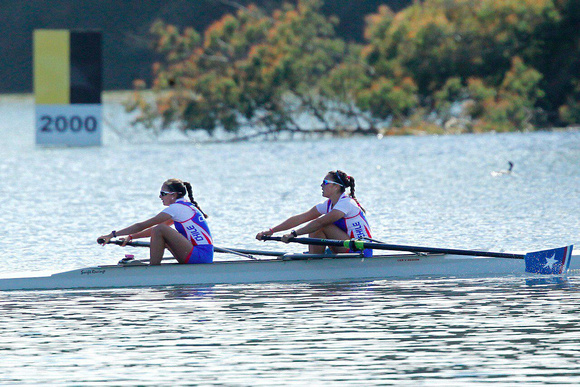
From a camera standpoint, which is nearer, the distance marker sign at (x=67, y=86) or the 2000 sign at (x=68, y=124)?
the distance marker sign at (x=67, y=86)

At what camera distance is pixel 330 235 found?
16.3m

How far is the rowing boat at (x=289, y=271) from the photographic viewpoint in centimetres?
1566

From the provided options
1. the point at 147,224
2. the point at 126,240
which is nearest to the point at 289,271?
the point at 147,224

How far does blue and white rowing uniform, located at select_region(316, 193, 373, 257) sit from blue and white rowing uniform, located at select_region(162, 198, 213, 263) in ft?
5.65

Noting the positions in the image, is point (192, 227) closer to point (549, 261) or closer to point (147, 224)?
point (147, 224)

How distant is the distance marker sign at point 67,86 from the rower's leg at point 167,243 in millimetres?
35143

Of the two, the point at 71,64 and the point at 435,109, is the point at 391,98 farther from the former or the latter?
the point at 71,64

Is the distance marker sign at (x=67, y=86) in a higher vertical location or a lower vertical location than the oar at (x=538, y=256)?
higher

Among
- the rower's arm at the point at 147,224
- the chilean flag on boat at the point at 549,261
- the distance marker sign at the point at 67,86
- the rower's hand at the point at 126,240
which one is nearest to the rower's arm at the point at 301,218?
the rower's arm at the point at 147,224

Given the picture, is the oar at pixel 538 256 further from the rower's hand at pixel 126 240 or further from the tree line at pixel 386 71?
the tree line at pixel 386 71

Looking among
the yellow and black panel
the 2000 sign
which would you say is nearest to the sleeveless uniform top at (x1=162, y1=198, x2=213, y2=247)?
the yellow and black panel

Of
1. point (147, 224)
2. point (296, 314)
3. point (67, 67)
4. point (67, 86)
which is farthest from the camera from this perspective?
point (67, 67)

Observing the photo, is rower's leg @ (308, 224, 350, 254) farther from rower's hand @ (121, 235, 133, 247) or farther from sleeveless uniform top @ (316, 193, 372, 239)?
rower's hand @ (121, 235, 133, 247)

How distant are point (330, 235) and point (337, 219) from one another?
1.01 feet
